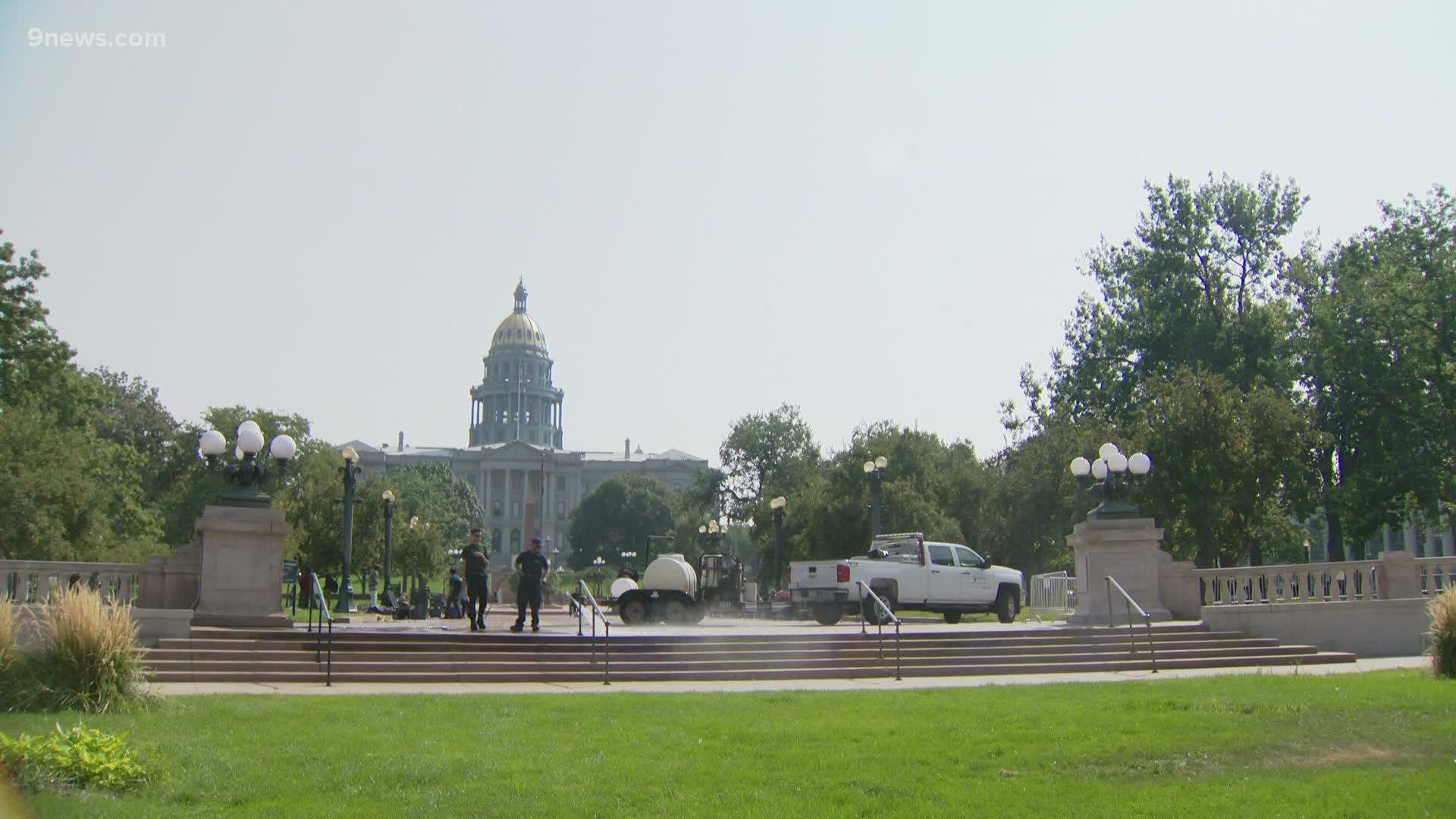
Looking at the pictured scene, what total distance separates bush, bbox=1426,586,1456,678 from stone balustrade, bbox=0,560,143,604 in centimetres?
1677

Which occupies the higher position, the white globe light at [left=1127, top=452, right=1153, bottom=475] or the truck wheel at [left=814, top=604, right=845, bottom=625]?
the white globe light at [left=1127, top=452, right=1153, bottom=475]

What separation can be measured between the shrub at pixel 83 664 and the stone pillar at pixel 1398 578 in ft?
66.8

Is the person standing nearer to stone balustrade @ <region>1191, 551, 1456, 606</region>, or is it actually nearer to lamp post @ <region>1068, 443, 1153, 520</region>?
lamp post @ <region>1068, 443, 1153, 520</region>

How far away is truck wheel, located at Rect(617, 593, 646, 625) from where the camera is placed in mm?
27859

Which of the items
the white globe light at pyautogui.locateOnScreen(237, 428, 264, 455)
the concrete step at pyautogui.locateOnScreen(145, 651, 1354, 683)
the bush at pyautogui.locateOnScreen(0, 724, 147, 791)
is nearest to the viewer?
the bush at pyautogui.locateOnScreen(0, 724, 147, 791)

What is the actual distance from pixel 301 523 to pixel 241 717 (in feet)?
138

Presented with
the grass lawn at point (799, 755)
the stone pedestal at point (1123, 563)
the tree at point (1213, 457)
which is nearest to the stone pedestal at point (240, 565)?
the grass lawn at point (799, 755)

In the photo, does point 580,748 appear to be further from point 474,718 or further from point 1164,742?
point 1164,742

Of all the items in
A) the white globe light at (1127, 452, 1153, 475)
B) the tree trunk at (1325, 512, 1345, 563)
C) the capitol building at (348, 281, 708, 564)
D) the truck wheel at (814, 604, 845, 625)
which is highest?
the capitol building at (348, 281, 708, 564)

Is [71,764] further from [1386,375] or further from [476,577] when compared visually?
[1386,375]


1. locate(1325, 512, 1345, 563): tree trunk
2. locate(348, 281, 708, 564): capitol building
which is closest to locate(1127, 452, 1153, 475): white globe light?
locate(1325, 512, 1345, 563): tree trunk

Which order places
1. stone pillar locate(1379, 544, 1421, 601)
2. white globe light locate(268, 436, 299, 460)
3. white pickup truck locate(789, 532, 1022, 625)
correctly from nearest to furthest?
white globe light locate(268, 436, 299, 460) < stone pillar locate(1379, 544, 1421, 601) < white pickup truck locate(789, 532, 1022, 625)

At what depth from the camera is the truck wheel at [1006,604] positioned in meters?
29.4

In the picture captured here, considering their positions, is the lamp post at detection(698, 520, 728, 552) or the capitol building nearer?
the lamp post at detection(698, 520, 728, 552)
